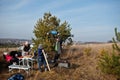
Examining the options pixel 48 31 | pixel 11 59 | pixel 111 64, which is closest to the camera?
pixel 111 64

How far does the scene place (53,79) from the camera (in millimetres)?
12109

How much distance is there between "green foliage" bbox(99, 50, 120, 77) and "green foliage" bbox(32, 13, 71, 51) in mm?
4536

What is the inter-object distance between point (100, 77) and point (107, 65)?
82cm

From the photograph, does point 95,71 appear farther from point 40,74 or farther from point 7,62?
point 7,62

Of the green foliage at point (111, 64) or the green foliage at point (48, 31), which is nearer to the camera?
the green foliage at point (111, 64)

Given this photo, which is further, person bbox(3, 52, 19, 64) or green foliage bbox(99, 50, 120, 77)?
person bbox(3, 52, 19, 64)

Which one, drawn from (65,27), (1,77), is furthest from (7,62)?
(65,27)

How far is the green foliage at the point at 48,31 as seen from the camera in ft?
56.0

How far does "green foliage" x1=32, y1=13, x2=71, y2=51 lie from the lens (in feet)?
56.0

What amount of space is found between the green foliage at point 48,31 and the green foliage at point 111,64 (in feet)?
14.9

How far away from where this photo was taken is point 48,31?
17547 mm

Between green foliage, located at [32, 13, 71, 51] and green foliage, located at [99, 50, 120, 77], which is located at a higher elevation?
green foliage, located at [32, 13, 71, 51]

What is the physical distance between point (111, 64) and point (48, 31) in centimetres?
606

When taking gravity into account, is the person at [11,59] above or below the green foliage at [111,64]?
above
